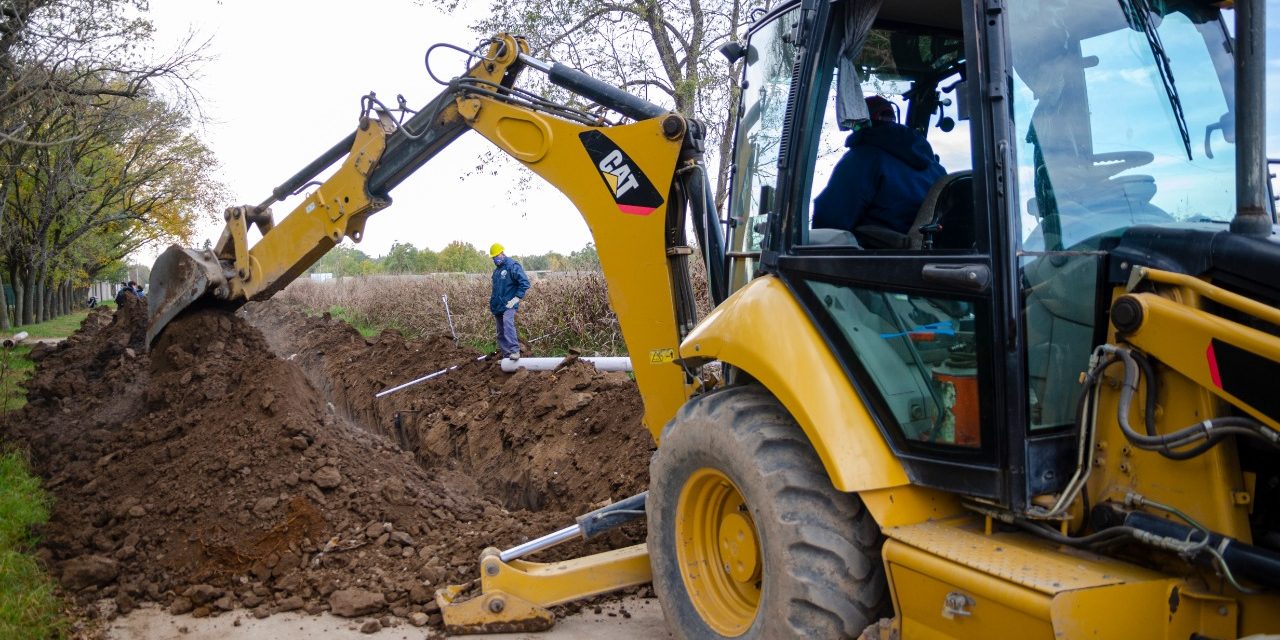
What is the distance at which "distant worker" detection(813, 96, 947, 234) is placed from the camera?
3488 mm

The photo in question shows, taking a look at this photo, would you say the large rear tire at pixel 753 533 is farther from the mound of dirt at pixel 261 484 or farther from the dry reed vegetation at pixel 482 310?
the dry reed vegetation at pixel 482 310

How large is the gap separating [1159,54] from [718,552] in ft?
7.80

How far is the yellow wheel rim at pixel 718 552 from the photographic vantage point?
3619mm

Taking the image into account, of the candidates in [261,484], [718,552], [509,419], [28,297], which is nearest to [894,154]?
[718,552]

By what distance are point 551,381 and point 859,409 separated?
23.4 feet

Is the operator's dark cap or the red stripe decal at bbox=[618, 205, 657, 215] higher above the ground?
the operator's dark cap

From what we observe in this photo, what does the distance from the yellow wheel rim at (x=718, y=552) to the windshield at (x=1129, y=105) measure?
164 centimetres

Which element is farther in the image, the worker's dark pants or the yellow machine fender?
the worker's dark pants

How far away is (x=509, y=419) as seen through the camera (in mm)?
9750

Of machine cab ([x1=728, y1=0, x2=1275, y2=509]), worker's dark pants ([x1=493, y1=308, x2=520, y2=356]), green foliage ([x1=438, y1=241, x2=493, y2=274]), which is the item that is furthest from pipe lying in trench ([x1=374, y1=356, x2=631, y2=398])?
green foliage ([x1=438, y1=241, x2=493, y2=274])

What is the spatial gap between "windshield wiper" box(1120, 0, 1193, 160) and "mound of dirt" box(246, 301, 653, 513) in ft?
14.2

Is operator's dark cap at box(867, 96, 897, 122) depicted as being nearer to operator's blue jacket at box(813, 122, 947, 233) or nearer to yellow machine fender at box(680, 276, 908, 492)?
operator's blue jacket at box(813, 122, 947, 233)

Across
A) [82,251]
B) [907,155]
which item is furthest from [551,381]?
[82,251]

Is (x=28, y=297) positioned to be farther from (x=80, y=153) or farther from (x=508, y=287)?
(x=508, y=287)
